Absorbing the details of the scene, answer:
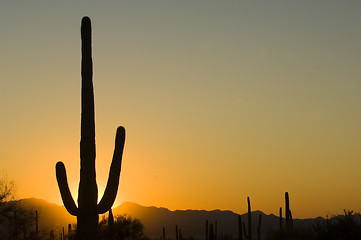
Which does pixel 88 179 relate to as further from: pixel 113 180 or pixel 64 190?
pixel 64 190

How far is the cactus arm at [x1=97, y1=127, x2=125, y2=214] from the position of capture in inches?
722

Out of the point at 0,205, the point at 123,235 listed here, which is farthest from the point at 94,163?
the point at 123,235

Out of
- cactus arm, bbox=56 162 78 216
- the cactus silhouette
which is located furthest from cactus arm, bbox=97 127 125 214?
cactus arm, bbox=56 162 78 216

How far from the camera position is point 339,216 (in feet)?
101

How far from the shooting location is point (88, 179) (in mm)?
18172

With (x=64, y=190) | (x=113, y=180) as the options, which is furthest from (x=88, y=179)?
(x=64, y=190)

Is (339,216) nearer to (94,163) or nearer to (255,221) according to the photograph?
(94,163)

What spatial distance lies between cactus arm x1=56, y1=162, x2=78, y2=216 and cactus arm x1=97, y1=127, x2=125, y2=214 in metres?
0.81

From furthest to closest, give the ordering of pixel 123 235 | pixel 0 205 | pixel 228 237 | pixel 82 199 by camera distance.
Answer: pixel 123 235 → pixel 228 237 → pixel 0 205 → pixel 82 199

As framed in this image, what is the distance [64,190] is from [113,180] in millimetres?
1549

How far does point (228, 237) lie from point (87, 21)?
32.5 m

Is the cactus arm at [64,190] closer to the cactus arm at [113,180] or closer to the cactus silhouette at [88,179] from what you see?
the cactus silhouette at [88,179]

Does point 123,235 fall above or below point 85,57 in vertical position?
below

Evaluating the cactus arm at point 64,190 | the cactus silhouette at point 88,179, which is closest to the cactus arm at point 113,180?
the cactus silhouette at point 88,179
